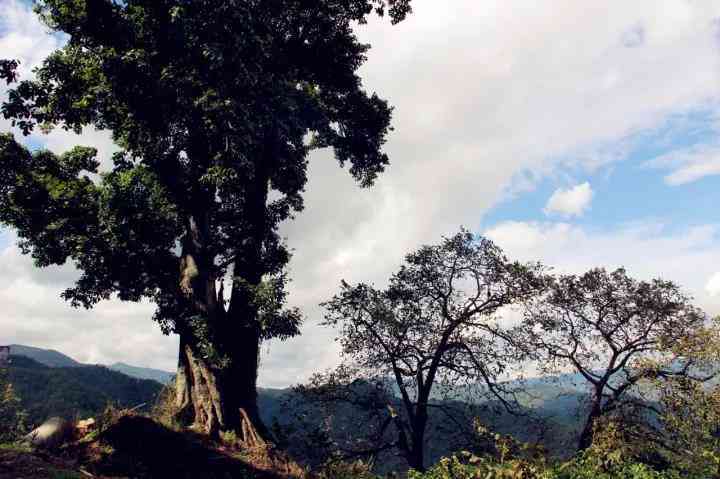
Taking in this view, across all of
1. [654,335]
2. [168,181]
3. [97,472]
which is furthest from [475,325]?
[97,472]

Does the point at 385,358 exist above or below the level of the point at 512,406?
above

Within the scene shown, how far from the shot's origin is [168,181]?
1716cm

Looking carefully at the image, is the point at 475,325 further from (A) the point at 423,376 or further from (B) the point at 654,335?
(B) the point at 654,335

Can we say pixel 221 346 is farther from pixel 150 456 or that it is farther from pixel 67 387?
pixel 67 387

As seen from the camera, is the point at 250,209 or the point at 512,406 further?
the point at 512,406

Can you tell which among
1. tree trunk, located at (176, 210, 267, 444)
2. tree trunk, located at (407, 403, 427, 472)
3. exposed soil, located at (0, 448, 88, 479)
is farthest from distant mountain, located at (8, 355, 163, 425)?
exposed soil, located at (0, 448, 88, 479)

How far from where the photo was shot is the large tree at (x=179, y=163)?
14.8 m

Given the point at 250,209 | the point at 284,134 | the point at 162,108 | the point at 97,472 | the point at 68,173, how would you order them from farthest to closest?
the point at 250,209, the point at 284,134, the point at 68,173, the point at 162,108, the point at 97,472

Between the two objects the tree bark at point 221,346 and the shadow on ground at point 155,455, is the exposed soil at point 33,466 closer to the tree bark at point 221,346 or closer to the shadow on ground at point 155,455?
the shadow on ground at point 155,455

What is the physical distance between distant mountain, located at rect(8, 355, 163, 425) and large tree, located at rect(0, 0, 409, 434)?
81155 mm

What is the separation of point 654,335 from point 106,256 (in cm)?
2611

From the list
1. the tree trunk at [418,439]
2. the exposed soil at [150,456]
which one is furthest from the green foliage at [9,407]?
the tree trunk at [418,439]

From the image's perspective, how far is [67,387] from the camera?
12512 cm

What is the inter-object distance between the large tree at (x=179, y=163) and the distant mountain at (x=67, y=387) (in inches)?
3195
